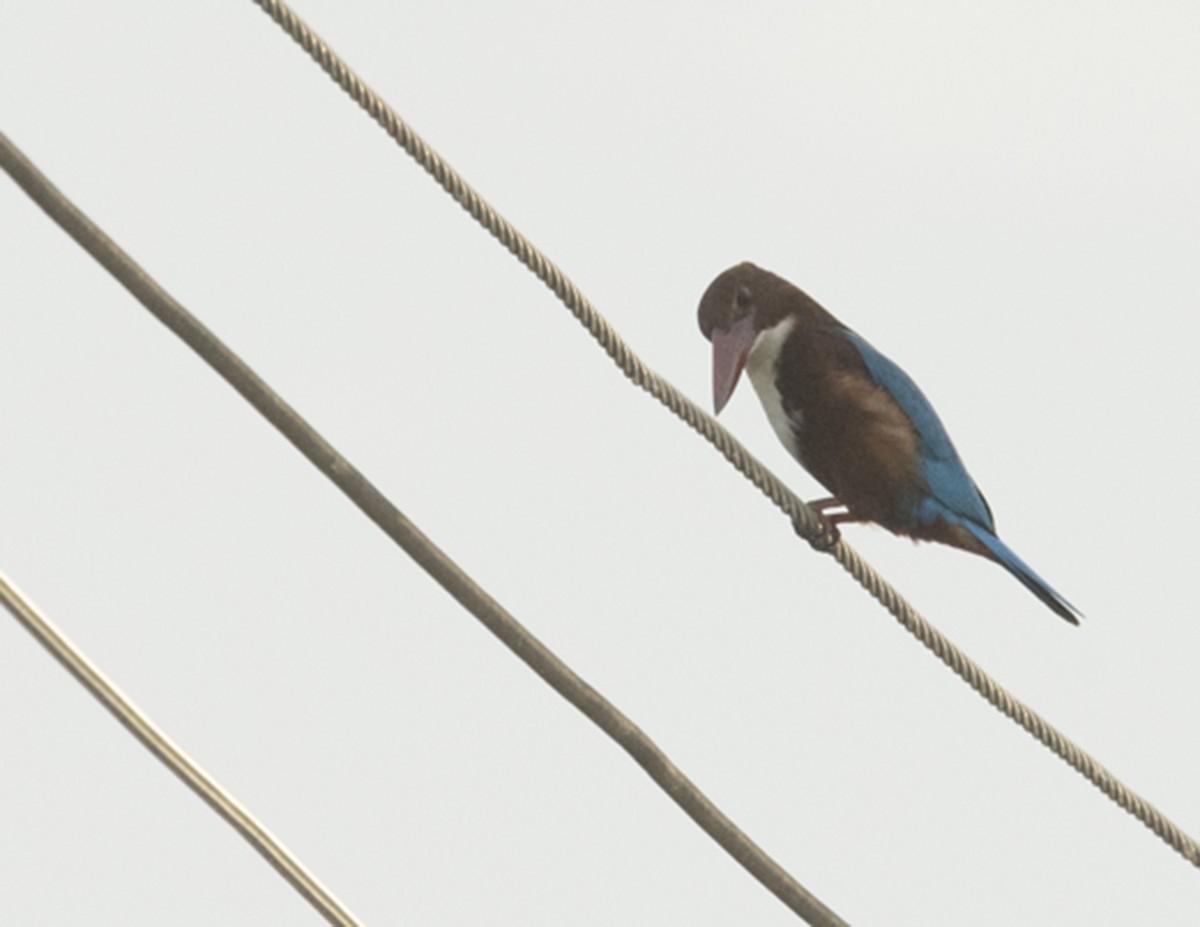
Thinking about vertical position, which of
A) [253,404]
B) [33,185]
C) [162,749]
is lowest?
[162,749]

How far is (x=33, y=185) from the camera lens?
3.73 metres

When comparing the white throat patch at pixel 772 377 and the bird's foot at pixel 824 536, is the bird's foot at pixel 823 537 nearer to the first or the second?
the bird's foot at pixel 824 536

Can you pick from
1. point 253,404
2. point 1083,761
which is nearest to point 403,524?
point 253,404

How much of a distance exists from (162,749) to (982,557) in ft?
12.1

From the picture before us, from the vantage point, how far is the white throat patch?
677 cm

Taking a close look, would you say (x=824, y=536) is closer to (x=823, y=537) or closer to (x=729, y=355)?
(x=823, y=537)

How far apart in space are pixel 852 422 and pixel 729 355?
0.41 metres

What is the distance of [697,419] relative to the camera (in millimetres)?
5000

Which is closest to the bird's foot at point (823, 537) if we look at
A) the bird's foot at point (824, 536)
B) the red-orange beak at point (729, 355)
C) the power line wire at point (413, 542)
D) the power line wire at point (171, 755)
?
the bird's foot at point (824, 536)

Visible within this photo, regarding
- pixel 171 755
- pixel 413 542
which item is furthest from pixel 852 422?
pixel 171 755

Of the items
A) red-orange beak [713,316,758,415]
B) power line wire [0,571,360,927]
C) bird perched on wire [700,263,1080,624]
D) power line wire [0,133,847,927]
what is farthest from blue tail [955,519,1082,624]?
power line wire [0,571,360,927]

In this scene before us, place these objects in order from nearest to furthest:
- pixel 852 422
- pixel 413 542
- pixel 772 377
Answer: pixel 413 542 < pixel 852 422 < pixel 772 377

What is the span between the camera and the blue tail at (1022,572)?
641cm

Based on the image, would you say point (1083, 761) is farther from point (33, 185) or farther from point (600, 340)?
point (33, 185)
